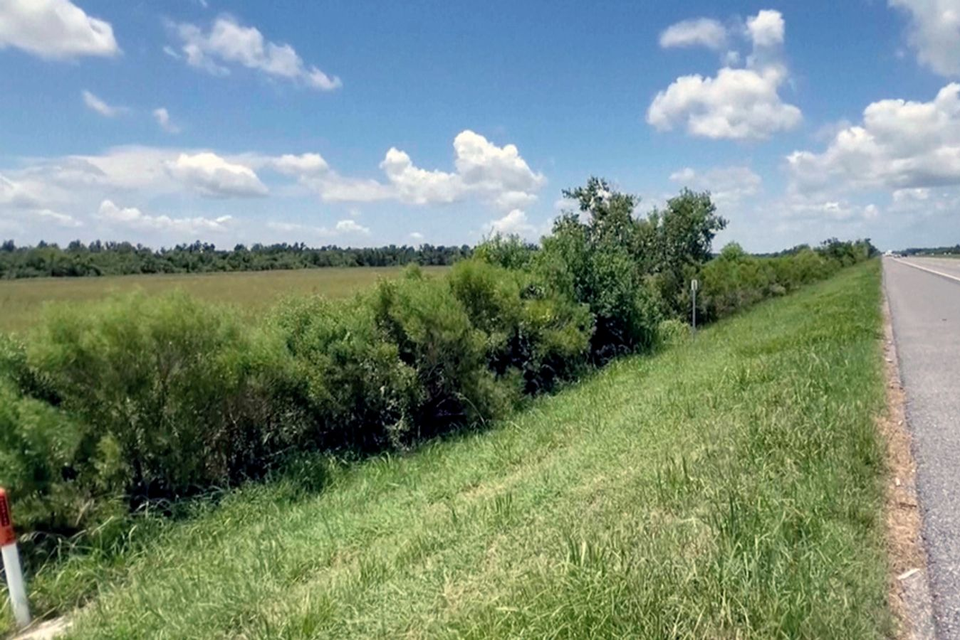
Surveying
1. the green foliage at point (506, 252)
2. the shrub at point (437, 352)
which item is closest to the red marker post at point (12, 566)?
the shrub at point (437, 352)

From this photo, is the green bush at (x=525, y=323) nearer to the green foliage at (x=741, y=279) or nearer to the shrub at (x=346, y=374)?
the shrub at (x=346, y=374)

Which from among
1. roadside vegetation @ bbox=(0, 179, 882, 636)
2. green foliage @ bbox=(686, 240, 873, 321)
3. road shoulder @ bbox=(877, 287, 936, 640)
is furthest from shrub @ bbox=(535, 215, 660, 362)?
green foliage @ bbox=(686, 240, 873, 321)

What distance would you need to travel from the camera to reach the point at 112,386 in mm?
5742

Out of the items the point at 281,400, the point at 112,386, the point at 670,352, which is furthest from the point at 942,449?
the point at 670,352

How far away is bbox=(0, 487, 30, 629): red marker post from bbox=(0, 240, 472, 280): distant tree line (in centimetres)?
1043

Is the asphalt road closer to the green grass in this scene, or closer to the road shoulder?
the road shoulder

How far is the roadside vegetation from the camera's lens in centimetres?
500

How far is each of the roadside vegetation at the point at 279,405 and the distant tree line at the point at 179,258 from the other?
4.36 m

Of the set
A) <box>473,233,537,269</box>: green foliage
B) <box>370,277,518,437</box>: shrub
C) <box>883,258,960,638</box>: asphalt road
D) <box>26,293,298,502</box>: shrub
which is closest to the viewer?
<box>883,258,960,638</box>: asphalt road

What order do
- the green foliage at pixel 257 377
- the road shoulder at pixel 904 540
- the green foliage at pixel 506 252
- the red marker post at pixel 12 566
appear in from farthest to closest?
the green foliage at pixel 506 252 < the green foliage at pixel 257 377 < the red marker post at pixel 12 566 < the road shoulder at pixel 904 540

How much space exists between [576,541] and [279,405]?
5603 mm

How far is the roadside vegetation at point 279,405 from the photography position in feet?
16.4

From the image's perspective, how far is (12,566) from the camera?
12.8 feet

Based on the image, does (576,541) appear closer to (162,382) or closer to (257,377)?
(162,382)
